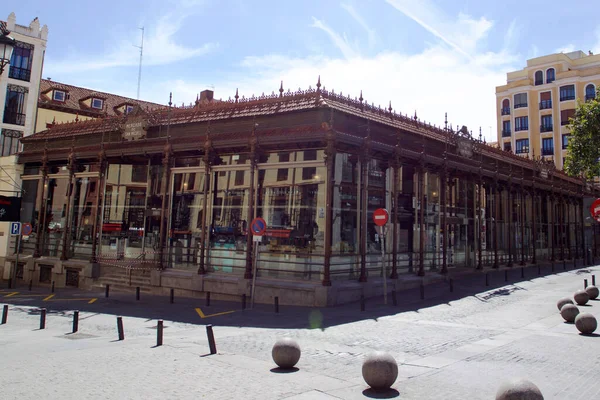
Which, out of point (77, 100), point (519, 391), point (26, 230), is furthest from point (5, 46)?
point (77, 100)

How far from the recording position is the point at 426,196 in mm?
23500

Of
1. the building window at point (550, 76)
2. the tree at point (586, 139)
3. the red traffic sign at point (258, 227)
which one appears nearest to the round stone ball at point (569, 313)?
the red traffic sign at point (258, 227)

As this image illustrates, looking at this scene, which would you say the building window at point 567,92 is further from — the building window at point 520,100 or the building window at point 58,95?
the building window at point 58,95

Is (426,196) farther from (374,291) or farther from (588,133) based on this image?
(588,133)

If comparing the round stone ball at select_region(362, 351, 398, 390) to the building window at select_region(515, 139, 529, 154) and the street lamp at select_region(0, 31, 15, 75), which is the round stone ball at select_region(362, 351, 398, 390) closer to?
the street lamp at select_region(0, 31, 15, 75)

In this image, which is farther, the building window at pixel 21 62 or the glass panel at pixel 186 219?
the building window at pixel 21 62

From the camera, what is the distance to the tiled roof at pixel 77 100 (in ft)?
144

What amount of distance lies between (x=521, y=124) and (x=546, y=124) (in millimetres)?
3658

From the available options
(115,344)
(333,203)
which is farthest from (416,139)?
(115,344)

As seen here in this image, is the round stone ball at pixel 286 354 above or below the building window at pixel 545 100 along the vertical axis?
below

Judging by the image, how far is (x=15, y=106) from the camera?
40125 mm

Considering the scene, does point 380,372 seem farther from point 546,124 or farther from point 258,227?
point 546,124

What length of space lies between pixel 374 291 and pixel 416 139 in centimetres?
798

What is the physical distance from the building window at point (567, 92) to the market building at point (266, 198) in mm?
41778
